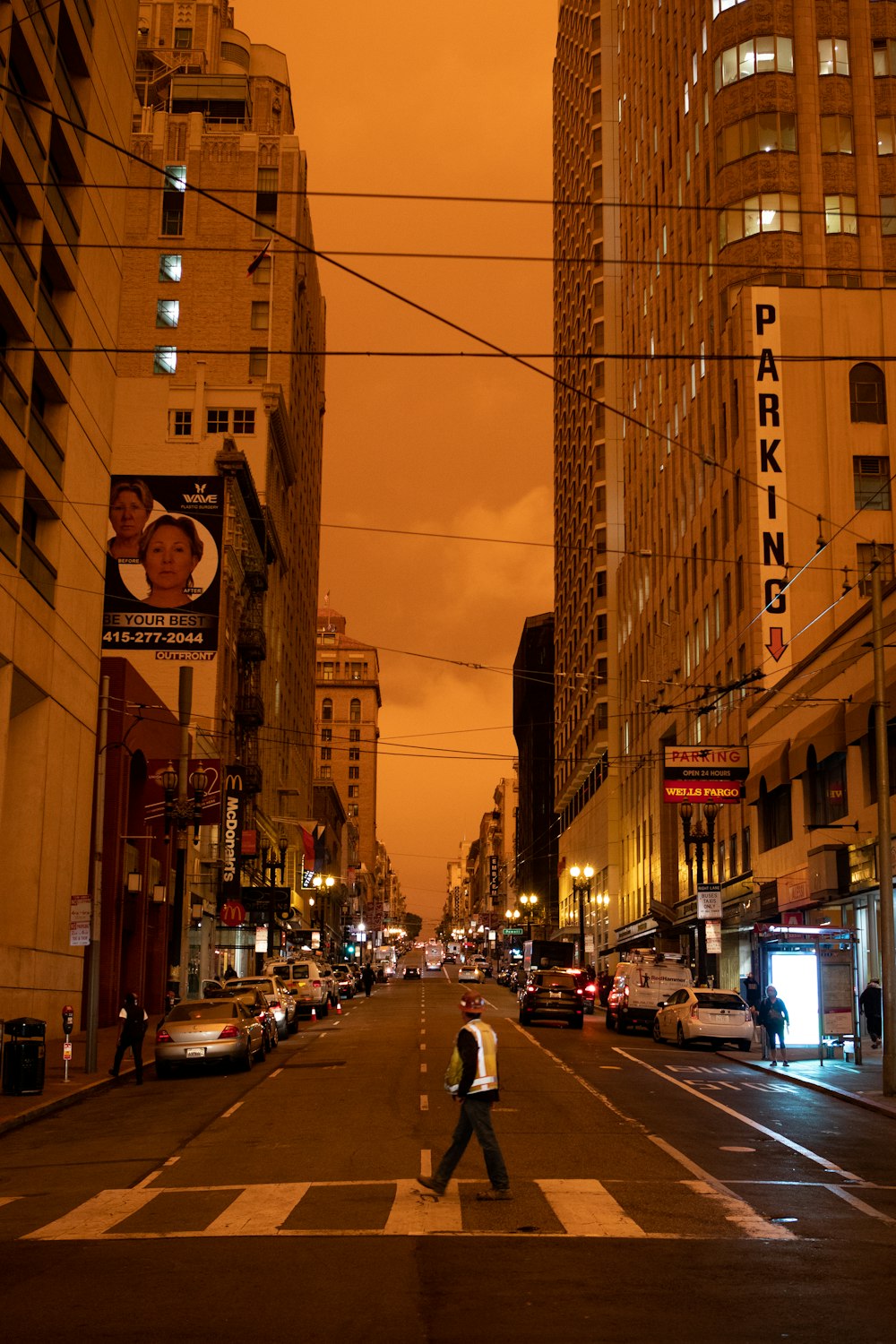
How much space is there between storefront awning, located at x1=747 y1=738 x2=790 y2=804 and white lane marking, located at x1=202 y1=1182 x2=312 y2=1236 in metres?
32.1

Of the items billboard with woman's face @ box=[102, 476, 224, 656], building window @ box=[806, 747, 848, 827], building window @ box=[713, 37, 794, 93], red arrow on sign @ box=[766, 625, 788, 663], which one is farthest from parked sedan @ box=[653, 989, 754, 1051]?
building window @ box=[713, 37, 794, 93]

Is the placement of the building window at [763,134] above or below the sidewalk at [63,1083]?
above

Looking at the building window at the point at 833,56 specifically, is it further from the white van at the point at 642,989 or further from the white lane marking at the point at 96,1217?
the white lane marking at the point at 96,1217

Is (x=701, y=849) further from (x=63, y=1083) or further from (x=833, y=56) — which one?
(x=833, y=56)

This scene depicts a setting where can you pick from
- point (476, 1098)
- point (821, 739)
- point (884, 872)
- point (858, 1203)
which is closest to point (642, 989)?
point (821, 739)

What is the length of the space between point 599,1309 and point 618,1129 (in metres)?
10.0

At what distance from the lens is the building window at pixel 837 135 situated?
57.2 metres

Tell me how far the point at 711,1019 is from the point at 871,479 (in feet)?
77.7

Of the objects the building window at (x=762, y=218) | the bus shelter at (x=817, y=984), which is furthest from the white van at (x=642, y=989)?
the building window at (x=762, y=218)

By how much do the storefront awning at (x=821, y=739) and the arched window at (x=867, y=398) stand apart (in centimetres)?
1441

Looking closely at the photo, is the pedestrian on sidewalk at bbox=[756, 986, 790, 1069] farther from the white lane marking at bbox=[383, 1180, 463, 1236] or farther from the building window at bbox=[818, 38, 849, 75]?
the building window at bbox=[818, 38, 849, 75]

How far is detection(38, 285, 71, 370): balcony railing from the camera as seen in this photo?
108 ft

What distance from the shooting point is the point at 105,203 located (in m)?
38.4

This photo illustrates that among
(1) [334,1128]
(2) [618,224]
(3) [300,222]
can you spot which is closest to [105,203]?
(1) [334,1128]
